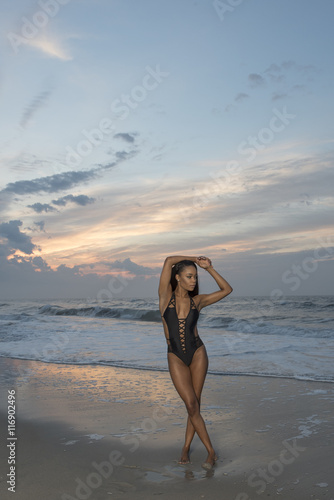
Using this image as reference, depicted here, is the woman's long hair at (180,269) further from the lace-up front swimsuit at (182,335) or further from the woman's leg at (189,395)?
the woman's leg at (189,395)

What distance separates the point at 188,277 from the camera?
442 centimetres

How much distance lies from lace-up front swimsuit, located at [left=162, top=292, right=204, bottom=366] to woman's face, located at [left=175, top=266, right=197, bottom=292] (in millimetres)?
260

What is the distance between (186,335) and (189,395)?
0.57 meters

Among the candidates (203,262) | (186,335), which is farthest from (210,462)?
(203,262)

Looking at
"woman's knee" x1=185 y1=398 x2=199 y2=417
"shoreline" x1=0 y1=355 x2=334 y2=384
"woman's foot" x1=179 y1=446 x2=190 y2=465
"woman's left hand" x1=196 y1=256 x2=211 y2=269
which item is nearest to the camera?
"woman's knee" x1=185 y1=398 x2=199 y2=417

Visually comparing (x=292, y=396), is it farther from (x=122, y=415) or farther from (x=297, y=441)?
(x=122, y=415)

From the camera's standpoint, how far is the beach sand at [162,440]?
3.94m

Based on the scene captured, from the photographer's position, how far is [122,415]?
627 cm

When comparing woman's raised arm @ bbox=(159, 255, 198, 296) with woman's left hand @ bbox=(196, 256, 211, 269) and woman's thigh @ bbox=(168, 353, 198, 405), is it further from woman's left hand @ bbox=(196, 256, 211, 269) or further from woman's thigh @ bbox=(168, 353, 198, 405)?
woman's thigh @ bbox=(168, 353, 198, 405)

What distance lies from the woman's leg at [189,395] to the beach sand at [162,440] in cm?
30

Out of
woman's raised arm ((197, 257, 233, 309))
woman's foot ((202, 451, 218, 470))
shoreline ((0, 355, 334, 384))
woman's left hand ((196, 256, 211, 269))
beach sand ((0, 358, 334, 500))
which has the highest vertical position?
woman's left hand ((196, 256, 211, 269))

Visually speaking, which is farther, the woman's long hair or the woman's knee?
the woman's long hair

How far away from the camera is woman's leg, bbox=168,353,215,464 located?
431 centimetres

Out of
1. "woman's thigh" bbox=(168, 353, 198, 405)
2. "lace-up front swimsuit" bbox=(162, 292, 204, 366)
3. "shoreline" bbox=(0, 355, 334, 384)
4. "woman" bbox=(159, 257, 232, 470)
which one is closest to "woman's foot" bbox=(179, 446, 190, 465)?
"woman" bbox=(159, 257, 232, 470)
